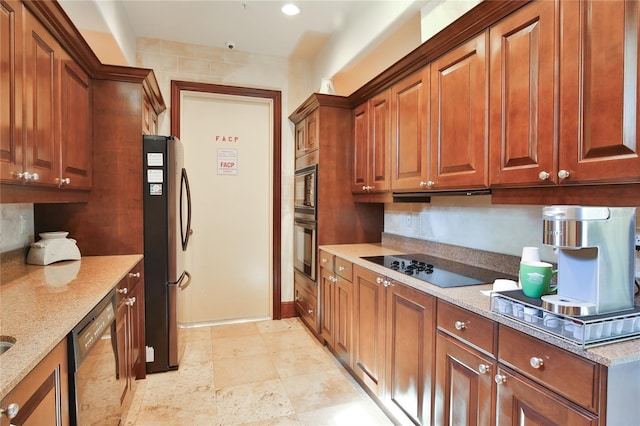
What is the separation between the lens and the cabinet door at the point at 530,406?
3.48 feet

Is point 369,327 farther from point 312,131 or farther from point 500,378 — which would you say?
point 312,131

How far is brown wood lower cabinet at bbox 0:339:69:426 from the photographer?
914mm

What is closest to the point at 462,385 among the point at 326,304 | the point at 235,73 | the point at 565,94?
the point at 565,94

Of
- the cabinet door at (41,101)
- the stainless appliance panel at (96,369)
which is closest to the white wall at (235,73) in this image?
the cabinet door at (41,101)

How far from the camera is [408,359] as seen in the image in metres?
1.88

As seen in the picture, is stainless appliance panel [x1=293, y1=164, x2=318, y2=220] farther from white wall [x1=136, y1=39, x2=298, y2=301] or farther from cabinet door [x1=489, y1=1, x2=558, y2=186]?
cabinet door [x1=489, y1=1, x2=558, y2=186]

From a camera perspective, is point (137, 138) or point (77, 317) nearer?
point (77, 317)

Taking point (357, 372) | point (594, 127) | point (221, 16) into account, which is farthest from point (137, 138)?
point (594, 127)

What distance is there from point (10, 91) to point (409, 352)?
2.14 m

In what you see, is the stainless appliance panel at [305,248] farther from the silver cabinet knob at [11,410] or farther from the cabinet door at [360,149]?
the silver cabinet knob at [11,410]

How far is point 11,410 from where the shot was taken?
2.85 ft

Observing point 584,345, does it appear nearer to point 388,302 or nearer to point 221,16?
point 388,302

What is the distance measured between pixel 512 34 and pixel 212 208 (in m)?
3.07

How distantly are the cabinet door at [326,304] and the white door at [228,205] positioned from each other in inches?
40.0
